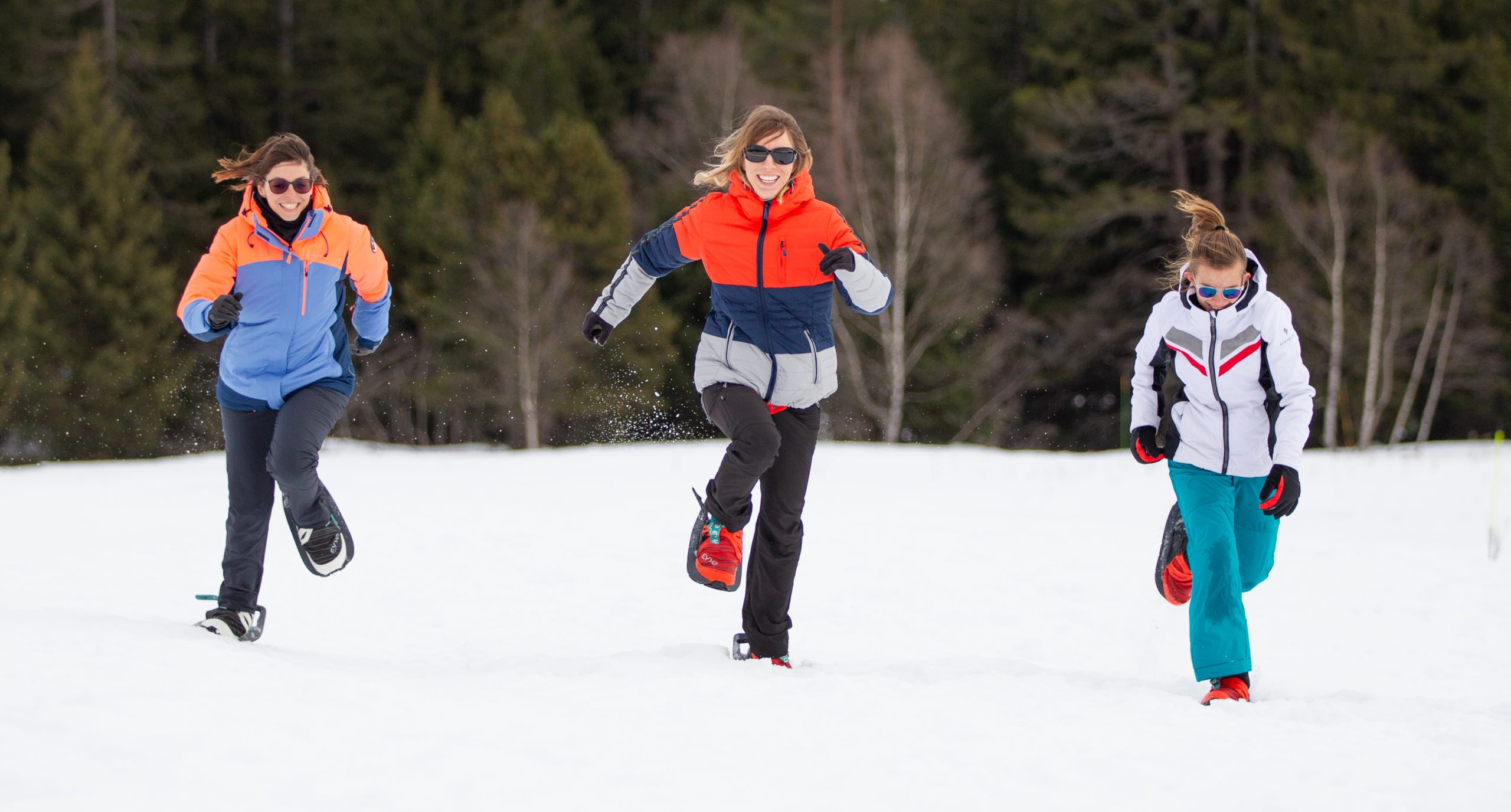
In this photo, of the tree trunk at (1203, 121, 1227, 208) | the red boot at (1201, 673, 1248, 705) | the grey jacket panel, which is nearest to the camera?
the red boot at (1201, 673, 1248, 705)

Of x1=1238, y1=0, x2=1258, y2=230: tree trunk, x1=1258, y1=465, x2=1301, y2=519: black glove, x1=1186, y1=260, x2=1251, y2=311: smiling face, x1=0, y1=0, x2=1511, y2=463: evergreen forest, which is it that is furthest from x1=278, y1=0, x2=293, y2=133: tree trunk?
x1=1258, y1=465, x2=1301, y2=519: black glove

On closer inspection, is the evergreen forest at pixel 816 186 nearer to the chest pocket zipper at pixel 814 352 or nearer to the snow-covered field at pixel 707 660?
the snow-covered field at pixel 707 660

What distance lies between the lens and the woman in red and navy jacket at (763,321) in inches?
155

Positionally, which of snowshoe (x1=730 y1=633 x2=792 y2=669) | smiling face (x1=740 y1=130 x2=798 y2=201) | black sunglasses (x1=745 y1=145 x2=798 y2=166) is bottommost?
snowshoe (x1=730 y1=633 x2=792 y2=669)

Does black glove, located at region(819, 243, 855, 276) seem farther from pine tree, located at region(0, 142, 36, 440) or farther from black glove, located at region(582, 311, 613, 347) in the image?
pine tree, located at region(0, 142, 36, 440)

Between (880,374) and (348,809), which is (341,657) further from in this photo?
(880,374)

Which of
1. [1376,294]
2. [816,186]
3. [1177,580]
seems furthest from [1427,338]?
[1177,580]

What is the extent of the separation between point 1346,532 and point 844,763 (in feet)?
25.0

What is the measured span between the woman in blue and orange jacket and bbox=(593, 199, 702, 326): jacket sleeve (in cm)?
92

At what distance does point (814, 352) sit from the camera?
A: 4.09 metres

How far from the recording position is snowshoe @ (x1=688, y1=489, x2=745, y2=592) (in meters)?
4.12

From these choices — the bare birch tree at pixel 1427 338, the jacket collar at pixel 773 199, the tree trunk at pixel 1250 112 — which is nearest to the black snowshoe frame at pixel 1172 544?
the jacket collar at pixel 773 199

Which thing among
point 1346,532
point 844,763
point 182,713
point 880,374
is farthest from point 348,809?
A: point 880,374

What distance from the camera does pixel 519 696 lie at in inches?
130
